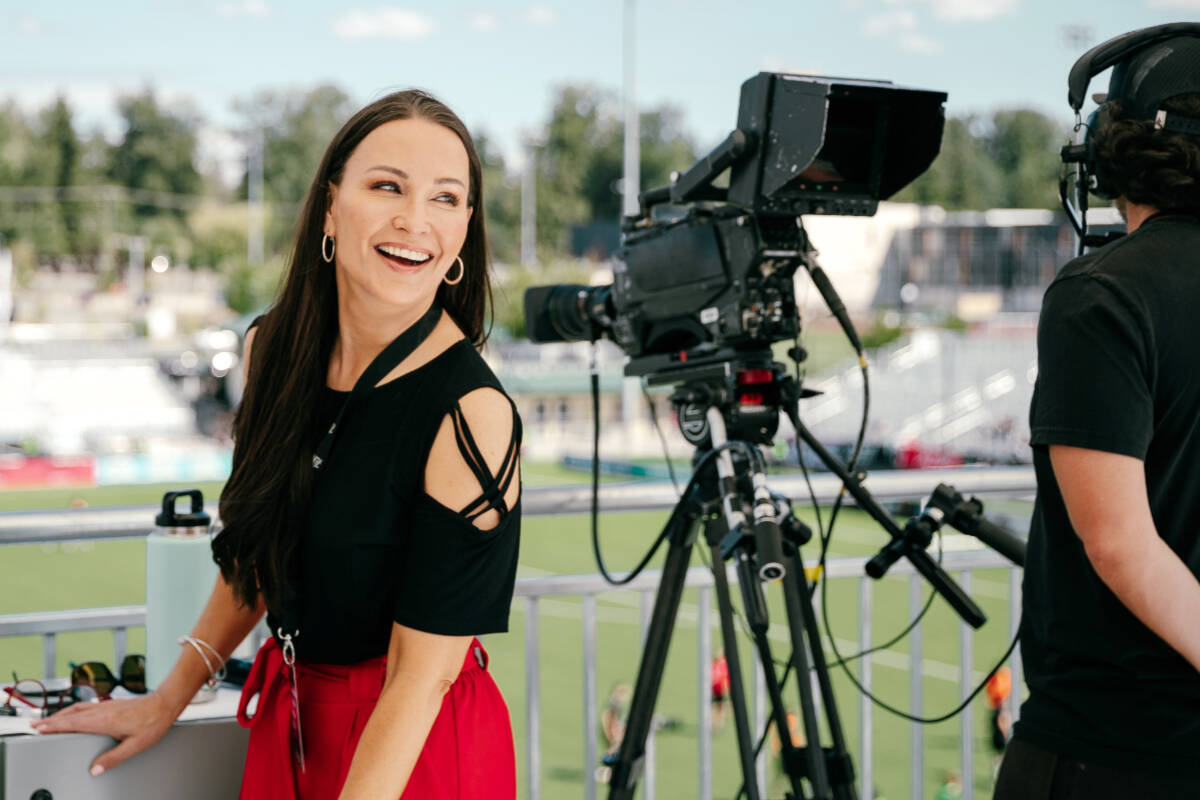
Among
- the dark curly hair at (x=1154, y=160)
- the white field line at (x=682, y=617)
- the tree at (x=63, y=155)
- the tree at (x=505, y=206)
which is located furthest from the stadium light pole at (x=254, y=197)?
the dark curly hair at (x=1154, y=160)

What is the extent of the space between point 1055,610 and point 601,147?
60968mm

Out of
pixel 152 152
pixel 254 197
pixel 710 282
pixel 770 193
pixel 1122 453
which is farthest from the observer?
pixel 254 197

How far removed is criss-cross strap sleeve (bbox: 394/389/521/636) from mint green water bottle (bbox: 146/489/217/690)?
0.61m

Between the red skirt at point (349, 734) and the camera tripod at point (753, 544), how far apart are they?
0.42m

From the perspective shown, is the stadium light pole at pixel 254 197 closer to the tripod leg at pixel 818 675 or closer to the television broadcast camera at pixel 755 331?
the television broadcast camera at pixel 755 331

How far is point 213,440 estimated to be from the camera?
1262 inches

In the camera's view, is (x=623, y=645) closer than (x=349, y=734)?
No

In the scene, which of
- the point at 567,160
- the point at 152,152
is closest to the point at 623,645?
the point at 152,152

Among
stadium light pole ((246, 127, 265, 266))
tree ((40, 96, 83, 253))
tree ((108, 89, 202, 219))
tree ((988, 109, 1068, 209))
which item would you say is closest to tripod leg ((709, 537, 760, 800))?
stadium light pole ((246, 127, 265, 266))

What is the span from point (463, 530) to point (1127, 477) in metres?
0.64

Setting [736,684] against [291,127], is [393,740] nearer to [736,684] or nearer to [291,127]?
[736,684]

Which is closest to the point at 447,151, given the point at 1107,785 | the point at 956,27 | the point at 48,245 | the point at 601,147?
the point at 1107,785

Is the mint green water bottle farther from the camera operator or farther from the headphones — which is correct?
the headphones

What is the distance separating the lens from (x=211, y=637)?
5.08ft
